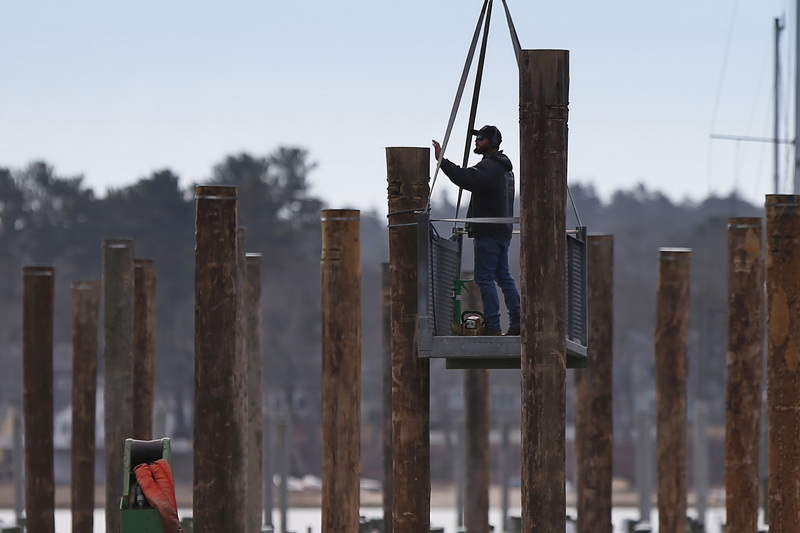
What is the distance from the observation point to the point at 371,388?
2852 inches

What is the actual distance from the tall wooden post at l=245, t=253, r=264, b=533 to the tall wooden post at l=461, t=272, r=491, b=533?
79.2 inches

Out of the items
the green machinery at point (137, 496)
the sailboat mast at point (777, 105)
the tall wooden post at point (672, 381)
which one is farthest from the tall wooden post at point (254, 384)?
the sailboat mast at point (777, 105)

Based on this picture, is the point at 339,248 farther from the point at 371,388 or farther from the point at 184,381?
the point at 371,388

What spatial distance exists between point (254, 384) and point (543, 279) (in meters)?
8.37

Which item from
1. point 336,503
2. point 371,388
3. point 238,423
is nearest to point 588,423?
point 336,503

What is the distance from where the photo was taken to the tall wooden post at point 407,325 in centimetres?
1115

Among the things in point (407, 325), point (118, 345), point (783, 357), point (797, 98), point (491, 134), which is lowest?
point (118, 345)

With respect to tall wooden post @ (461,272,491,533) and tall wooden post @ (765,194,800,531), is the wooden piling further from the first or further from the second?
tall wooden post @ (765,194,800,531)

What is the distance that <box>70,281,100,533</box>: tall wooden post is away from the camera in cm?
1755

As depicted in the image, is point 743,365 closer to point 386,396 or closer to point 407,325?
point 386,396

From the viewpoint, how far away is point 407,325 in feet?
36.8

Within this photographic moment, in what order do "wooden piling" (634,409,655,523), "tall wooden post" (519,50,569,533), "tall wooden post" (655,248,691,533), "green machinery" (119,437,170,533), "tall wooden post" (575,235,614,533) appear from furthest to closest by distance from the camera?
"wooden piling" (634,409,655,523)
"tall wooden post" (655,248,691,533)
"tall wooden post" (575,235,614,533)
"green machinery" (119,437,170,533)
"tall wooden post" (519,50,569,533)

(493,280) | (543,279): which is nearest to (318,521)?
(493,280)

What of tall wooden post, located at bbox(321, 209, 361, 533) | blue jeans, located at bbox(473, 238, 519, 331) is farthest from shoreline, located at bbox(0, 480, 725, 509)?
blue jeans, located at bbox(473, 238, 519, 331)
